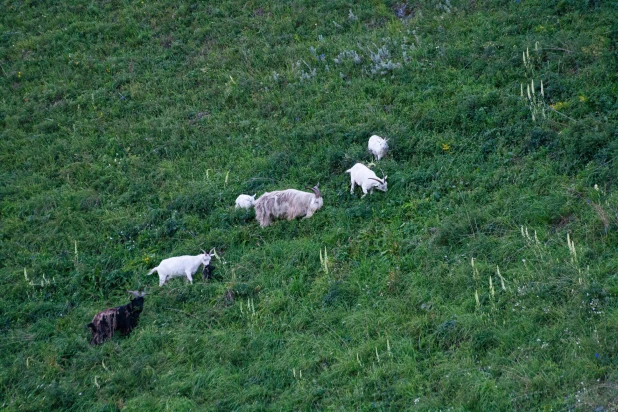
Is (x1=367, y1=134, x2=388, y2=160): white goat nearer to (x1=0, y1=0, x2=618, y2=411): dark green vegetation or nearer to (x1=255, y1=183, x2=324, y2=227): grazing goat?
A: (x1=0, y1=0, x2=618, y2=411): dark green vegetation

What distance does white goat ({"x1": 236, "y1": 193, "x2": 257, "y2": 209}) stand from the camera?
1005cm

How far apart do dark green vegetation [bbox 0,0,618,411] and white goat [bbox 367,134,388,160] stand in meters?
0.21

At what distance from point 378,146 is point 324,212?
144 centimetres

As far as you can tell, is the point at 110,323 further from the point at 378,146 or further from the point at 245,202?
the point at 378,146

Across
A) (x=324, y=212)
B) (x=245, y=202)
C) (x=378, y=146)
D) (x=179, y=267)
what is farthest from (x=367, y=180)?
(x=179, y=267)

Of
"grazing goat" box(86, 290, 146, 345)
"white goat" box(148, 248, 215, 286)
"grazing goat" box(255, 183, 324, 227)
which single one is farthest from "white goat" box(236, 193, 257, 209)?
"grazing goat" box(86, 290, 146, 345)

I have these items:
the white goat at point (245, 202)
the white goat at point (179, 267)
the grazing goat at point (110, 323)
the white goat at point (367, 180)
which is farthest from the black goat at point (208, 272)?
the white goat at point (367, 180)

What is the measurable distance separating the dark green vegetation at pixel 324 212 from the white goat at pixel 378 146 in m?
0.21

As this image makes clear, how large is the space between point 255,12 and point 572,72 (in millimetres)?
7796

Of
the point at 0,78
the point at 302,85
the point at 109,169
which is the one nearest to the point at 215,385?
the point at 109,169

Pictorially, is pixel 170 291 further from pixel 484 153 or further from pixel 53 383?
pixel 484 153

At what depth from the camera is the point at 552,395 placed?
19.2ft

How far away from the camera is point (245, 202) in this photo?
1006cm

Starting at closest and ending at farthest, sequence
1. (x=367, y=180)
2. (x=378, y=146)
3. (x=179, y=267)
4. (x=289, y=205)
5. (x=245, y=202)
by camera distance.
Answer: (x=179, y=267) < (x=367, y=180) < (x=289, y=205) < (x=245, y=202) < (x=378, y=146)
